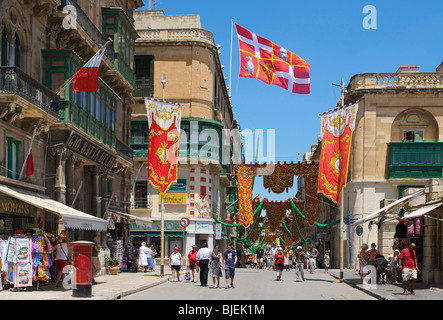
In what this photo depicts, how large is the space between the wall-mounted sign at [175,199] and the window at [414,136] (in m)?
15.9

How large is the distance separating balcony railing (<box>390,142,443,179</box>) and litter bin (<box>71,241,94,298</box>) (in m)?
31.3

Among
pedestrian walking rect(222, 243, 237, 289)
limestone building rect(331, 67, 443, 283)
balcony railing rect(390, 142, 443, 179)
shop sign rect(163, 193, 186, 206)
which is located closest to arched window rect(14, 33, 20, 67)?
pedestrian walking rect(222, 243, 237, 289)

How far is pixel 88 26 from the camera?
1110 inches

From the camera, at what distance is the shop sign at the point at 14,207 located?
20141 mm

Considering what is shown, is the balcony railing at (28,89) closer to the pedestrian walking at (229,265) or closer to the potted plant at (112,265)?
the pedestrian walking at (229,265)

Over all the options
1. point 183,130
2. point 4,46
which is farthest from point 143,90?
point 4,46

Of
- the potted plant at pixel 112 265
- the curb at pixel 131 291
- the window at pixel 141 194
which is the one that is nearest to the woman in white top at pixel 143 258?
the potted plant at pixel 112 265

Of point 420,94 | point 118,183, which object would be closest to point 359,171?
point 420,94

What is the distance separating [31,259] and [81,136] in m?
8.16

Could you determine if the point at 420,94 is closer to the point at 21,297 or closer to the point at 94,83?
the point at 94,83

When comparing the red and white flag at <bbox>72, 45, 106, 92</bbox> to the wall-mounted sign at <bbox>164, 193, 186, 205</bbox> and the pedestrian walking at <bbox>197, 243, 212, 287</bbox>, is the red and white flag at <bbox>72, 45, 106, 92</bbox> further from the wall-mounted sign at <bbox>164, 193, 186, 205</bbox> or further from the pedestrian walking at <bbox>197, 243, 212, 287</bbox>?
the wall-mounted sign at <bbox>164, 193, 186, 205</bbox>

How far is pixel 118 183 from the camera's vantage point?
3622 cm

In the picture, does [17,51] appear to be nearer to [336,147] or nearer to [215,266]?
[215,266]

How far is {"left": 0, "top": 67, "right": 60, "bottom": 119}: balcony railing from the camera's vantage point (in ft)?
66.5
